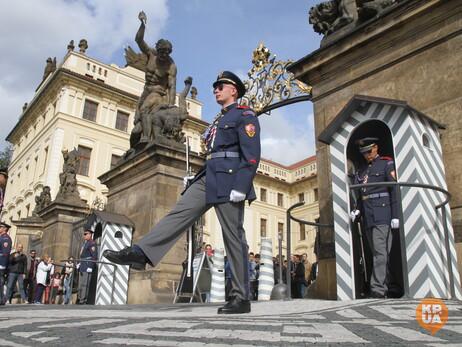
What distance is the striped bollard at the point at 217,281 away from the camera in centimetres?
1030

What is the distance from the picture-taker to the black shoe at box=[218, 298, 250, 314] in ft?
13.3

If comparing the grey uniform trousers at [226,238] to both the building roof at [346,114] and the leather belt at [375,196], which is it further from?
the building roof at [346,114]

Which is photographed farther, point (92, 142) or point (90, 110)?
point (90, 110)

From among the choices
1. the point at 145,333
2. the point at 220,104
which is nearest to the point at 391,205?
the point at 220,104

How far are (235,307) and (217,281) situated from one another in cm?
658

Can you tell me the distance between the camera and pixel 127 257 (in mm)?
3969

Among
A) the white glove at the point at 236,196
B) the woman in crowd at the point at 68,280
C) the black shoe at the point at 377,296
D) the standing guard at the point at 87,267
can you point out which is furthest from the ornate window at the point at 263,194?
the white glove at the point at 236,196

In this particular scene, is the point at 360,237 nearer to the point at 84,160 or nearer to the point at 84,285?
the point at 84,285

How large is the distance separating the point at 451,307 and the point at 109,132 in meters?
37.4

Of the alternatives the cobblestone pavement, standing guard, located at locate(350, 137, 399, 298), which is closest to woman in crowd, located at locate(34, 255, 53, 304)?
standing guard, located at locate(350, 137, 399, 298)

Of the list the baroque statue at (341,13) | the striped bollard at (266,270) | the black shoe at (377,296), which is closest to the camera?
the black shoe at (377,296)

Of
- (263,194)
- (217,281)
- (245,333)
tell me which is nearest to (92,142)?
(263,194)

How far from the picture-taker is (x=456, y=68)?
5.77 meters

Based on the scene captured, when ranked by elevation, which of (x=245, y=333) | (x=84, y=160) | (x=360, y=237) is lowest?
(x=245, y=333)
